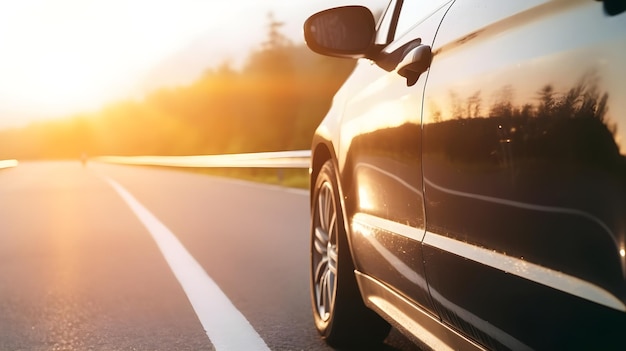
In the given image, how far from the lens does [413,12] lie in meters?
3.50

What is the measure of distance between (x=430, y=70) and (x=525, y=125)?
84 centimetres

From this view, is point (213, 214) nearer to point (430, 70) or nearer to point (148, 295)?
point (148, 295)

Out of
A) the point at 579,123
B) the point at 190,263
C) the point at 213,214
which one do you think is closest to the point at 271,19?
the point at 213,214

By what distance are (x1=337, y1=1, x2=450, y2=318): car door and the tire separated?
0.19 meters

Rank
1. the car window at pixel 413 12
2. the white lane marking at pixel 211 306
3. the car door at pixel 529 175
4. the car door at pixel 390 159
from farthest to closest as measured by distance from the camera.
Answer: the white lane marking at pixel 211 306 → the car window at pixel 413 12 → the car door at pixel 390 159 → the car door at pixel 529 175

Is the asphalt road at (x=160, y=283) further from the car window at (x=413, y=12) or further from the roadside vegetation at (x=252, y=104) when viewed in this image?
the roadside vegetation at (x=252, y=104)

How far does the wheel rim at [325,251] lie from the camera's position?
419 cm

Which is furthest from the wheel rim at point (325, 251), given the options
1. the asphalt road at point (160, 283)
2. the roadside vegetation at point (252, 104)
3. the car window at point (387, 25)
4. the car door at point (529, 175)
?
the roadside vegetation at point (252, 104)

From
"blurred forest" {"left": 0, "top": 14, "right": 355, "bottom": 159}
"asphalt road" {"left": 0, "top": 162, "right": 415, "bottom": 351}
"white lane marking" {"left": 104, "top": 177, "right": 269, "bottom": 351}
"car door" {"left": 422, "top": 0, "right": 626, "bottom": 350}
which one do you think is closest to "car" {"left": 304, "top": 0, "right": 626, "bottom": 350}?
"car door" {"left": 422, "top": 0, "right": 626, "bottom": 350}

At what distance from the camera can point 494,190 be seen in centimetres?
219

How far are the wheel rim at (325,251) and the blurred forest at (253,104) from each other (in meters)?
58.2

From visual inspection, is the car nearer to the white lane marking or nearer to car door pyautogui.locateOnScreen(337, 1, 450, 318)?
car door pyautogui.locateOnScreen(337, 1, 450, 318)

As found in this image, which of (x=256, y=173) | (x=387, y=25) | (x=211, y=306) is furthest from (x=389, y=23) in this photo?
(x=256, y=173)

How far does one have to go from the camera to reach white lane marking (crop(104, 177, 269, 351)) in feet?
14.1
